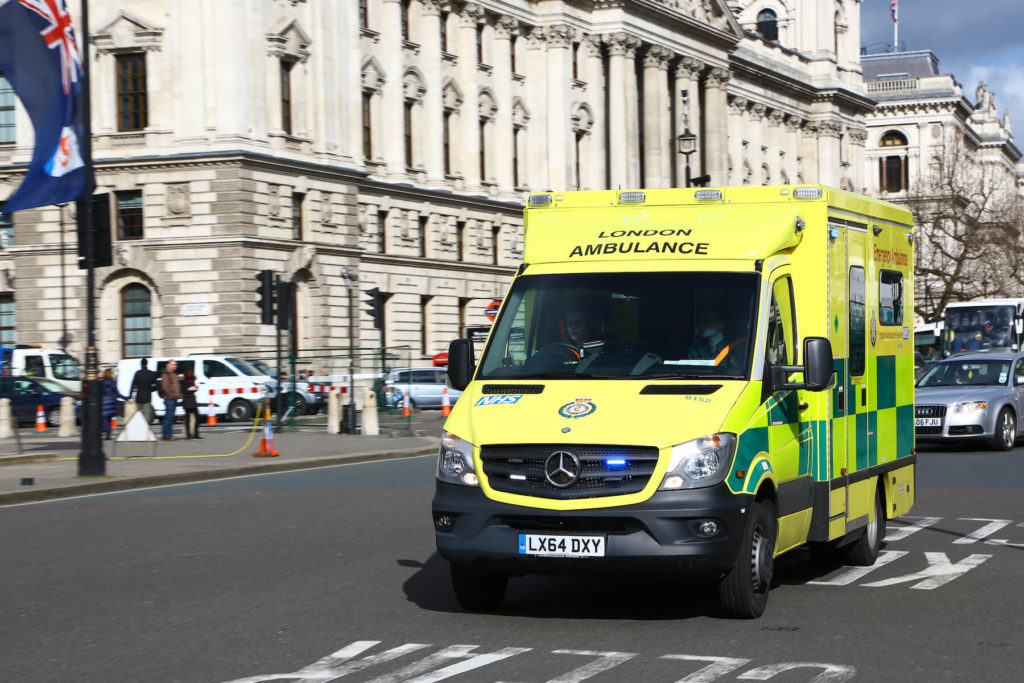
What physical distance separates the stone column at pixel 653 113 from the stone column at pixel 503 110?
12.5 meters

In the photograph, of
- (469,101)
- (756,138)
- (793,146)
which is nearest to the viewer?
(469,101)

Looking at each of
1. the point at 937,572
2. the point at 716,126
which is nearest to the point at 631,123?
the point at 716,126

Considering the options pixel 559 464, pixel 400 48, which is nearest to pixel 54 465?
pixel 559 464

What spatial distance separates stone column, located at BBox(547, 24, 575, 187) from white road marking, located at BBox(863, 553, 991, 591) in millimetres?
59764

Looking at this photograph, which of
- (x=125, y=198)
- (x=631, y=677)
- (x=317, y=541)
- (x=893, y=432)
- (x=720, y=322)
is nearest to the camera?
(x=631, y=677)

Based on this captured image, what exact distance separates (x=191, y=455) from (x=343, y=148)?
1163 inches

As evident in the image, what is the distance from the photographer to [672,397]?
9.10 metres

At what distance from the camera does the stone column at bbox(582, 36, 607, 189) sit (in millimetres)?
74125

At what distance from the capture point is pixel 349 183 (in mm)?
55344

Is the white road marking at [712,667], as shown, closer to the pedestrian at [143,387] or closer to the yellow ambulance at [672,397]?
the yellow ambulance at [672,397]

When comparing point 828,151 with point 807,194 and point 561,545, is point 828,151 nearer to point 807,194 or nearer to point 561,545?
point 807,194

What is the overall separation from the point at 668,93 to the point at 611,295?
74534mm

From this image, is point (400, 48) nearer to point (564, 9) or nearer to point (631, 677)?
point (564, 9)

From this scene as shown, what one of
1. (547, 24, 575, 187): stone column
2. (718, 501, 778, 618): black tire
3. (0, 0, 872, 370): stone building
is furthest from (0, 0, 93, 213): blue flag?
(547, 24, 575, 187): stone column
